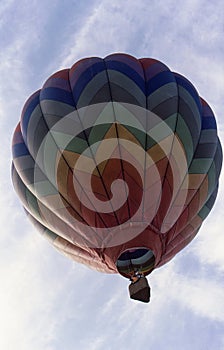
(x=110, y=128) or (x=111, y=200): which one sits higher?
(x=110, y=128)

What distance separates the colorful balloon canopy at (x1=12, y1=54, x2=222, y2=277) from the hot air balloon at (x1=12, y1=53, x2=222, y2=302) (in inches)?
0.7

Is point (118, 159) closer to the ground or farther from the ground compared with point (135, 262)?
farther from the ground

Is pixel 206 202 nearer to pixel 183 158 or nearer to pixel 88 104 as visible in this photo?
pixel 183 158

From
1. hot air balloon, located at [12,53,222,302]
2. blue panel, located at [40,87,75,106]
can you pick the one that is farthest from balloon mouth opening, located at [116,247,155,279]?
blue panel, located at [40,87,75,106]

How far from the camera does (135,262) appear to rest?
38.1ft

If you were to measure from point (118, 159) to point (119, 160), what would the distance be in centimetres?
3

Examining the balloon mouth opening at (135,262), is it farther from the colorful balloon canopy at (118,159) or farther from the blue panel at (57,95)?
the blue panel at (57,95)

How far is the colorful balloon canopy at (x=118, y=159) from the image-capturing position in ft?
35.9

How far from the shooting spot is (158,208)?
36.5 ft

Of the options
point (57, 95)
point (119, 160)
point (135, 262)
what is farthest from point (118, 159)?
point (135, 262)

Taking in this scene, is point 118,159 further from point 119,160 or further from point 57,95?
point 57,95

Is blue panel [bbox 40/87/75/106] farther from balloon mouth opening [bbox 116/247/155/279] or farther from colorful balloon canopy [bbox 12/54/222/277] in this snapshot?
balloon mouth opening [bbox 116/247/155/279]

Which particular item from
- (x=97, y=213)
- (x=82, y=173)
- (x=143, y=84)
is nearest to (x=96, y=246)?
(x=97, y=213)

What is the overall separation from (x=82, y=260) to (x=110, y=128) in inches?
131
